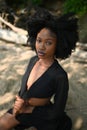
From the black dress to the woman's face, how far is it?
188mm

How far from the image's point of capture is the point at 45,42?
2479mm

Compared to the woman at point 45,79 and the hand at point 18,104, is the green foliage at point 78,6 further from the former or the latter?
the hand at point 18,104

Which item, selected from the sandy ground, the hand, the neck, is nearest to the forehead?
the neck

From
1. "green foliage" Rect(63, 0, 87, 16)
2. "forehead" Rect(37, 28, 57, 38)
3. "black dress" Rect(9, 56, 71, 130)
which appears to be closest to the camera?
"forehead" Rect(37, 28, 57, 38)

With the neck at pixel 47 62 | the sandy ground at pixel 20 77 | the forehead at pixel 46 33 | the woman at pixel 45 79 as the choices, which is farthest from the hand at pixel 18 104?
the sandy ground at pixel 20 77

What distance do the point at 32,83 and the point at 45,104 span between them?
23 centimetres

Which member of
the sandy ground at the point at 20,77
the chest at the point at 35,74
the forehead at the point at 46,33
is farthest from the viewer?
the sandy ground at the point at 20,77

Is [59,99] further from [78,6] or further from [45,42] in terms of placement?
[78,6]

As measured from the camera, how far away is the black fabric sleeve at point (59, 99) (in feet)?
8.39

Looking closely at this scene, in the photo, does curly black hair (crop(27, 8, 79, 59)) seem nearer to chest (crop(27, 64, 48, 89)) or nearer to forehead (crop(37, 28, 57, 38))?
forehead (crop(37, 28, 57, 38))

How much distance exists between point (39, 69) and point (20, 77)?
1.42 metres

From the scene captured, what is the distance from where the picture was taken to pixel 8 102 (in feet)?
11.8

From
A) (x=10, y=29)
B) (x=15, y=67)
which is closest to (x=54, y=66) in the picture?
(x=15, y=67)

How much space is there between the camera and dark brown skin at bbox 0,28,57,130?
8.13ft
